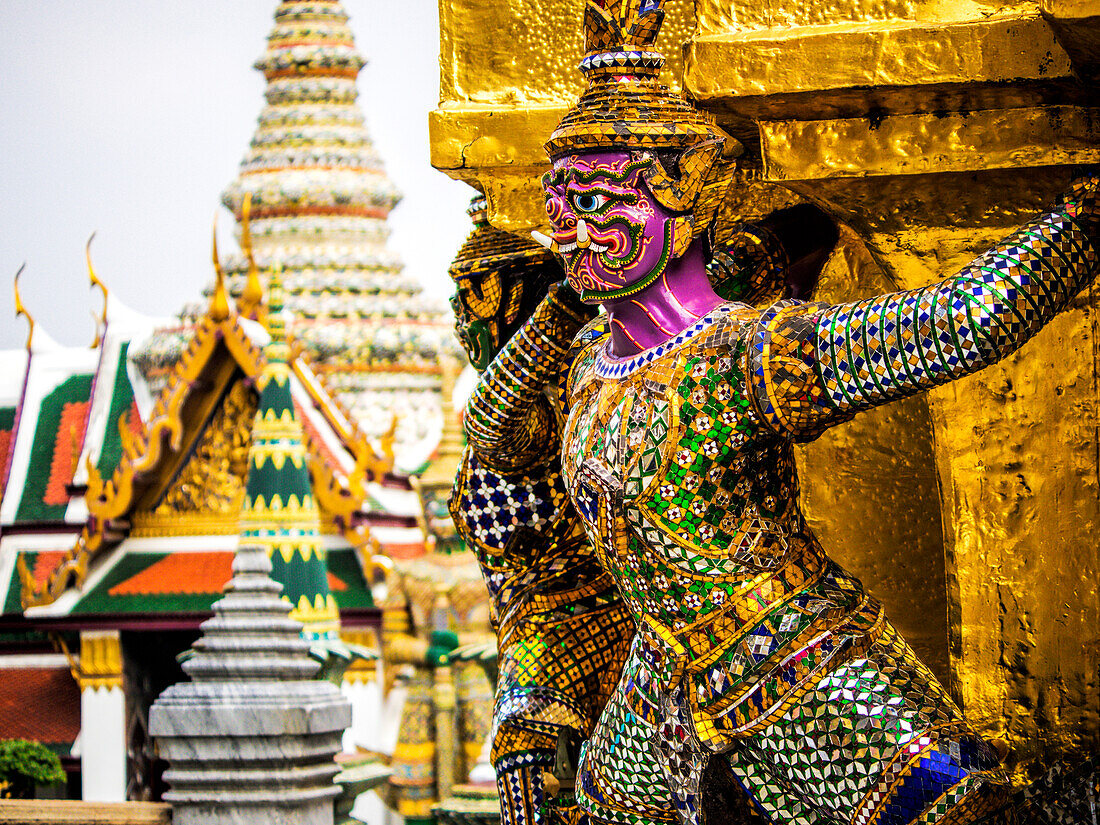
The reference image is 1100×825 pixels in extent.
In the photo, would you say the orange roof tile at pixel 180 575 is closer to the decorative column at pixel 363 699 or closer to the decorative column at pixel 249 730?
the decorative column at pixel 363 699

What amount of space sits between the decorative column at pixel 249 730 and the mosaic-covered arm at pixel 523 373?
1919 mm

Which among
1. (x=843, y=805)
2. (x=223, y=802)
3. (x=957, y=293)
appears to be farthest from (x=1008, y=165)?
(x=223, y=802)

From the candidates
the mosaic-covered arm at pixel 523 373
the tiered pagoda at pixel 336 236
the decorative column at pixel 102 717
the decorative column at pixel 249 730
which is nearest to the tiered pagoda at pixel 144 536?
the decorative column at pixel 102 717

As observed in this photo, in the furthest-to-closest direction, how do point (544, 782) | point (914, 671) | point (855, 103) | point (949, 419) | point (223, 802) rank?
point (223, 802), point (544, 782), point (949, 419), point (855, 103), point (914, 671)

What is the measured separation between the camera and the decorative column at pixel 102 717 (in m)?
8.41

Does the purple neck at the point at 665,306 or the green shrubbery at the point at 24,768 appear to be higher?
the green shrubbery at the point at 24,768

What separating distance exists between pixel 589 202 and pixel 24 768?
20.3ft

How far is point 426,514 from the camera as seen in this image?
8.03m

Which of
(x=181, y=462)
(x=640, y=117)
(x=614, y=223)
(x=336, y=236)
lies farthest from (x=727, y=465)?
(x=336, y=236)

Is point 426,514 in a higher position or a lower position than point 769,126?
higher

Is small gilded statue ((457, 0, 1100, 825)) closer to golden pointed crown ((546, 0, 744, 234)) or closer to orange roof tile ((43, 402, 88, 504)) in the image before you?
golden pointed crown ((546, 0, 744, 234))

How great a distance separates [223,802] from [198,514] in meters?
4.67

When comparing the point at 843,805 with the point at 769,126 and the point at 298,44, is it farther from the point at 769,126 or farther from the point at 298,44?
the point at 298,44

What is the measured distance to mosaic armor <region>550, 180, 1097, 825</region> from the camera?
6.96 feet
